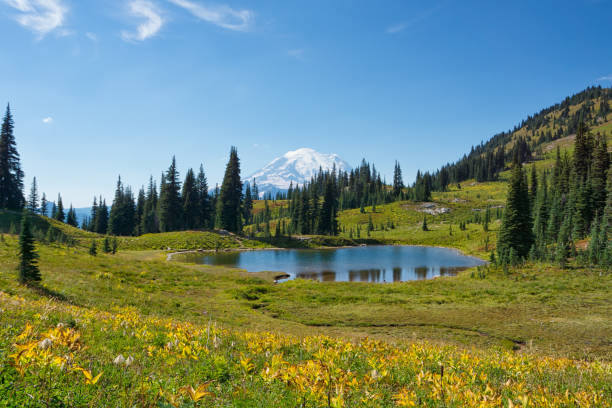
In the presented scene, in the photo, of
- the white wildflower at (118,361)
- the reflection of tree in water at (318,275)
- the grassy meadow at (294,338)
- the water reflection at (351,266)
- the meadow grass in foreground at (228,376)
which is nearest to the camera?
the meadow grass in foreground at (228,376)

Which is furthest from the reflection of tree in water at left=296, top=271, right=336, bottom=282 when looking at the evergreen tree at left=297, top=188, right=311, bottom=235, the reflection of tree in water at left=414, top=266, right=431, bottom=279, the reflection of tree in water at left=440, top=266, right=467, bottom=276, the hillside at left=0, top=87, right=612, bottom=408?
the evergreen tree at left=297, top=188, right=311, bottom=235

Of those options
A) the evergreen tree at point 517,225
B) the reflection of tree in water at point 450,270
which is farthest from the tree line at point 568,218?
the reflection of tree in water at point 450,270

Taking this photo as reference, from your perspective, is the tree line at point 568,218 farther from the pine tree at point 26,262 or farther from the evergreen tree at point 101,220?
the evergreen tree at point 101,220

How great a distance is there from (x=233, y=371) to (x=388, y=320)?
843 inches

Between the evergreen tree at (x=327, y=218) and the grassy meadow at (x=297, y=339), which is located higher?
the evergreen tree at (x=327, y=218)

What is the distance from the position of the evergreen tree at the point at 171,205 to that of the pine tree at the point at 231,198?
13.2 meters

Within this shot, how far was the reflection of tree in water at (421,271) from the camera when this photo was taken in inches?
1951

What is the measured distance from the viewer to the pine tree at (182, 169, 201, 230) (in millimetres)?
97688

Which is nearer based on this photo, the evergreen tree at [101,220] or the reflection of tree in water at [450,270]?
the reflection of tree in water at [450,270]

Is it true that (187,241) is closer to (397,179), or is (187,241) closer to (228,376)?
(228,376)

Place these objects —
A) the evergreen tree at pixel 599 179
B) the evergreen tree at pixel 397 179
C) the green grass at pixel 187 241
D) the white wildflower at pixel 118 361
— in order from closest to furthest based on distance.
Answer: the white wildflower at pixel 118 361 → the evergreen tree at pixel 599 179 → the green grass at pixel 187 241 → the evergreen tree at pixel 397 179

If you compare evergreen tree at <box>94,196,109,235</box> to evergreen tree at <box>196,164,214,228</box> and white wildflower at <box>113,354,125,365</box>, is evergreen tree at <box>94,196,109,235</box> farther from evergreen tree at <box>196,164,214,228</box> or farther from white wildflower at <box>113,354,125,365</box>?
white wildflower at <box>113,354,125,365</box>

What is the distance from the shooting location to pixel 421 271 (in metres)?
54.3

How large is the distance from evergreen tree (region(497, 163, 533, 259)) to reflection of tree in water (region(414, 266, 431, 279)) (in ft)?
39.2
